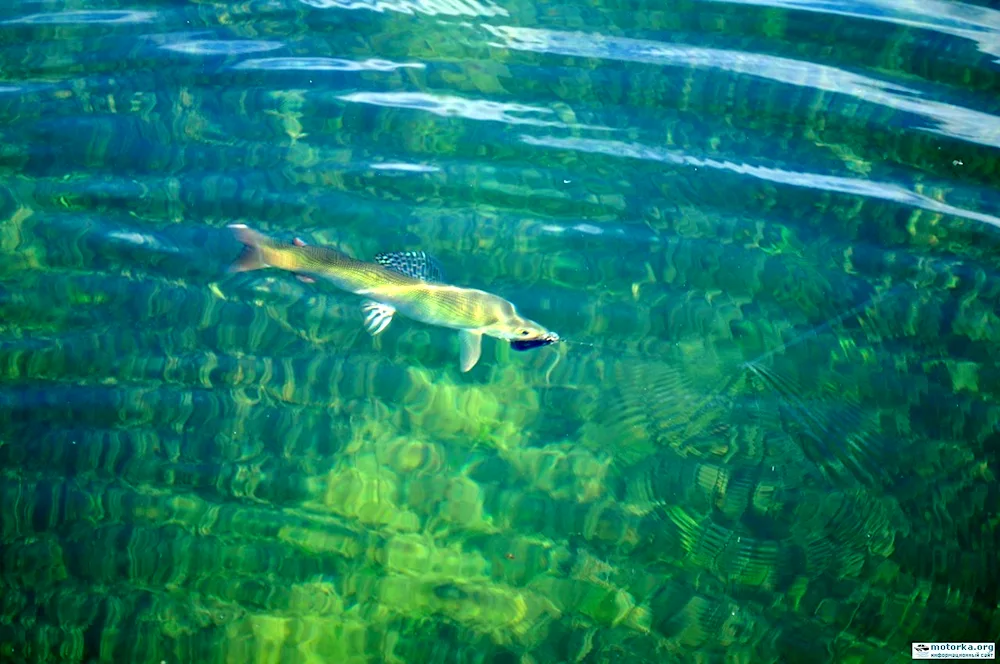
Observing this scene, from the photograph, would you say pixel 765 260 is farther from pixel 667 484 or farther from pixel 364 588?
pixel 364 588

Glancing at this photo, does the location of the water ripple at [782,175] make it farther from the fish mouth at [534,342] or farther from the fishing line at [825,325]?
the fish mouth at [534,342]

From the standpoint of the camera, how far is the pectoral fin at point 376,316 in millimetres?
6043

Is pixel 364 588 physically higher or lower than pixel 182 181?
lower

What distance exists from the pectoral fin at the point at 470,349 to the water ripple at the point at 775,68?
3.56m

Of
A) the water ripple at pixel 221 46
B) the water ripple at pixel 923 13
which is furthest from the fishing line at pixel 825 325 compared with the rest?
the water ripple at pixel 221 46

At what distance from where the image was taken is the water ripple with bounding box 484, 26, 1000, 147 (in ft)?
24.6

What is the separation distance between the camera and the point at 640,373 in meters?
6.07

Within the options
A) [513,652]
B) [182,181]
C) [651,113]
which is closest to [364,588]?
[513,652]

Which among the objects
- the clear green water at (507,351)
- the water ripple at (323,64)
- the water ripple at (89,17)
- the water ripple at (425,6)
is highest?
the water ripple at (425,6)

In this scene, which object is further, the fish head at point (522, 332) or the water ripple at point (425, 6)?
the water ripple at point (425, 6)

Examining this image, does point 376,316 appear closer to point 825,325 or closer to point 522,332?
point 522,332

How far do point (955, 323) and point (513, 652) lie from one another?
163 inches

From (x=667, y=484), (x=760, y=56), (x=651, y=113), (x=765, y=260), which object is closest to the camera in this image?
(x=667, y=484)

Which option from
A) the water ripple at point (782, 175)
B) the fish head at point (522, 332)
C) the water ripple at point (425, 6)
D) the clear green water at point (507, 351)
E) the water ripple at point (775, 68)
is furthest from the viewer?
the water ripple at point (425, 6)
